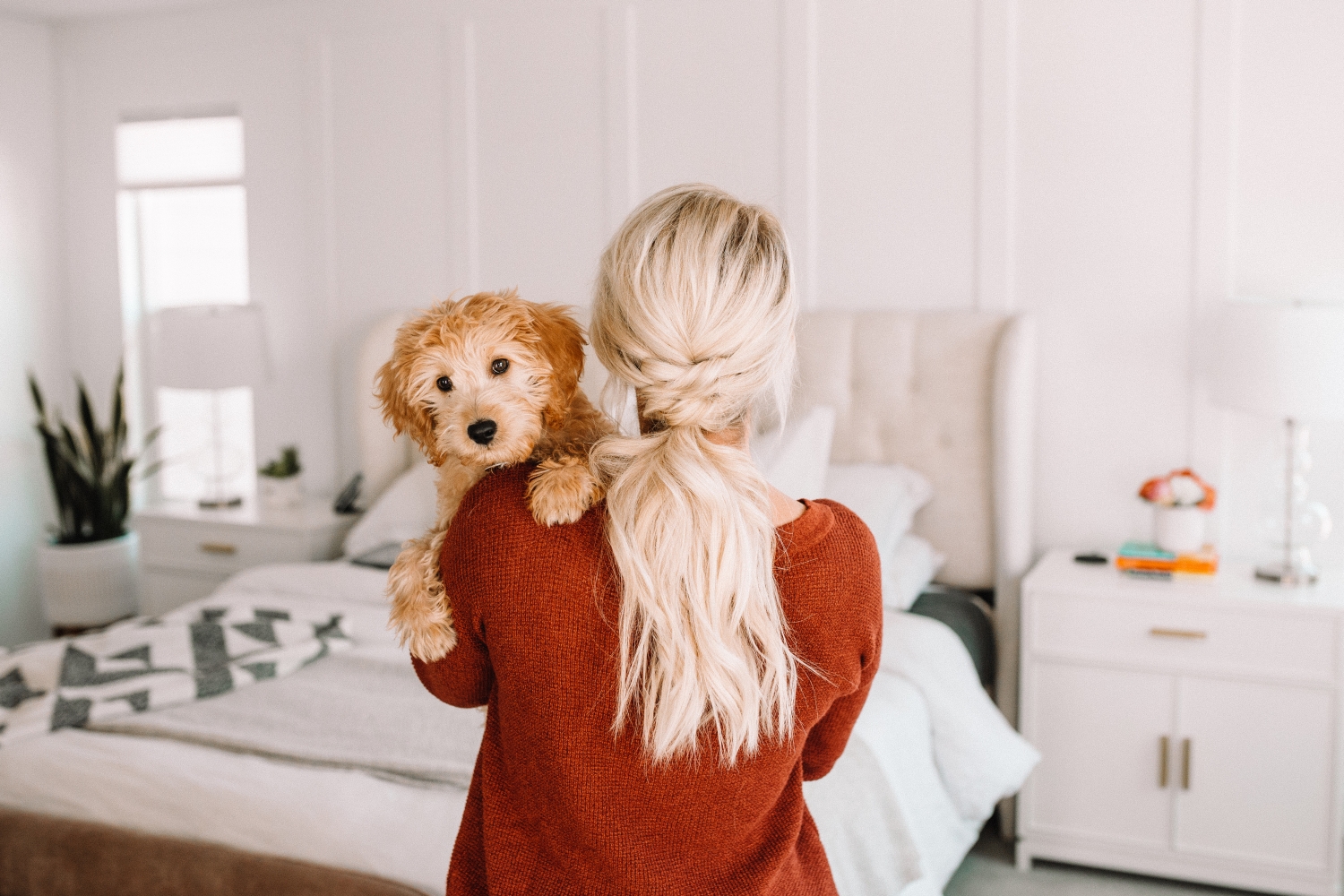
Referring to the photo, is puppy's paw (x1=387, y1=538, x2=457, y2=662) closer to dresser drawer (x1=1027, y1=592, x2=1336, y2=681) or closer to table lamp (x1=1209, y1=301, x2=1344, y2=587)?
dresser drawer (x1=1027, y1=592, x2=1336, y2=681)

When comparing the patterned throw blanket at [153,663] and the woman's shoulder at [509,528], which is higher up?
the woman's shoulder at [509,528]

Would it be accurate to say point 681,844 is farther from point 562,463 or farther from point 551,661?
point 562,463

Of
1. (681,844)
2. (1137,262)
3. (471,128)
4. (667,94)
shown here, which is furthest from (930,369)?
(681,844)

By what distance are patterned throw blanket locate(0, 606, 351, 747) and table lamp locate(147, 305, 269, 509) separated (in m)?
1.22

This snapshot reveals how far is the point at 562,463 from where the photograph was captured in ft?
3.25

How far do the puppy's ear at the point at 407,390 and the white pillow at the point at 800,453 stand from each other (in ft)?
4.67

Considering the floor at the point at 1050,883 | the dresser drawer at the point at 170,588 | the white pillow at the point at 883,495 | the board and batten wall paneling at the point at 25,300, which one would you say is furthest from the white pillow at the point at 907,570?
the board and batten wall paneling at the point at 25,300

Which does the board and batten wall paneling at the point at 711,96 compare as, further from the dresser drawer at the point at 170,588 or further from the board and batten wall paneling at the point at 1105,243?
the dresser drawer at the point at 170,588

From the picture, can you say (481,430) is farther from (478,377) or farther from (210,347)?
(210,347)

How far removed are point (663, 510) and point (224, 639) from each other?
71.1 inches

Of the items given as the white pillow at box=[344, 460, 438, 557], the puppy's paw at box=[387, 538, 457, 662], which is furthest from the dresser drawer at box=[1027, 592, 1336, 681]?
the puppy's paw at box=[387, 538, 457, 662]

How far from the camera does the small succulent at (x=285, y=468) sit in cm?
378

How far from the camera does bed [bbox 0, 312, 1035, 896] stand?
169cm

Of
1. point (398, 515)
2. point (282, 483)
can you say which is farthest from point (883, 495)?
point (282, 483)
